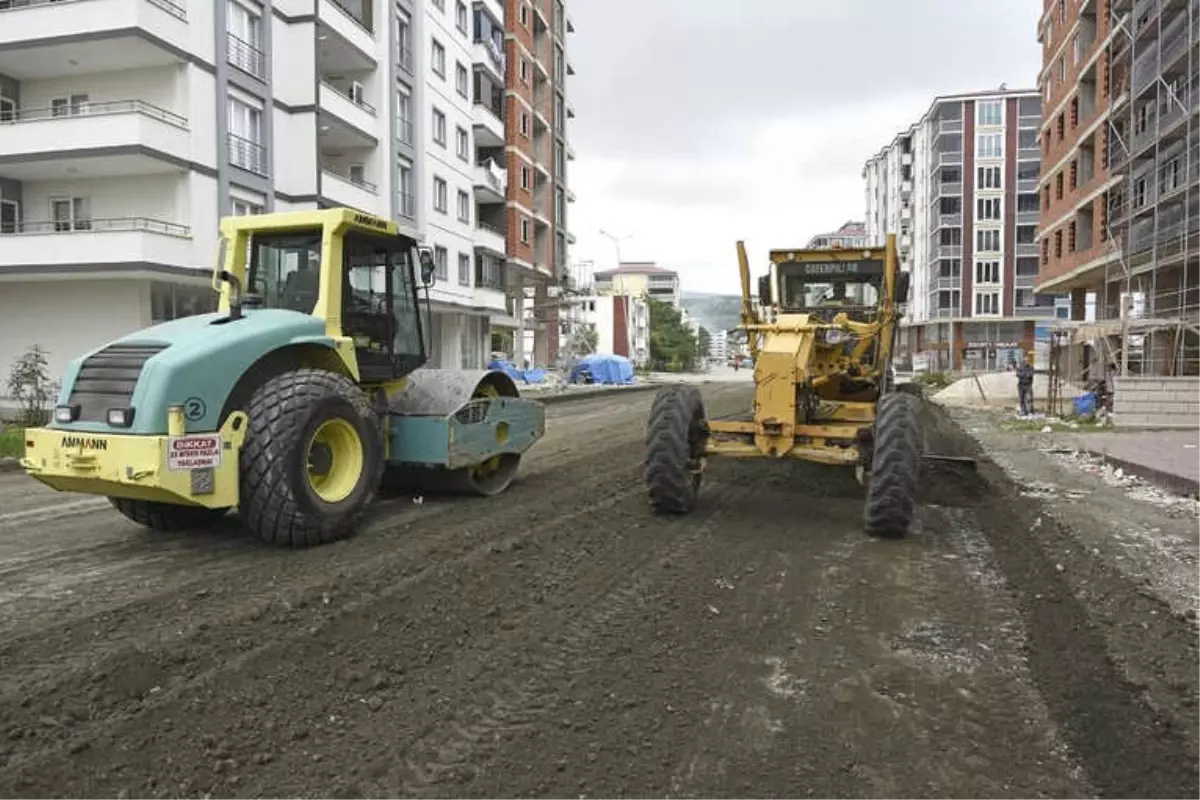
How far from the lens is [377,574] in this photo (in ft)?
19.7

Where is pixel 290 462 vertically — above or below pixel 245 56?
below

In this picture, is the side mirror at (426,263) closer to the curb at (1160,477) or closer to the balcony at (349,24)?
the curb at (1160,477)

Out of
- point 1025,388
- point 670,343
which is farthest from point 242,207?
point 670,343

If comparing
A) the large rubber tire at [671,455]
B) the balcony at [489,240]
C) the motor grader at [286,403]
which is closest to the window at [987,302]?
the balcony at [489,240]

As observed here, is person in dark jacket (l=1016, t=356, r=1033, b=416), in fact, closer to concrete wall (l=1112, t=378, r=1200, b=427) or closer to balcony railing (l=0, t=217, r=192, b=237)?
concrete wall (l=1112, t=378, r=1200, b=427)

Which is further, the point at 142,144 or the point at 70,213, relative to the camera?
the point at 70,213

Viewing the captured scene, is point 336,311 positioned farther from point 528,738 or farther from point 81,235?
point 81,235

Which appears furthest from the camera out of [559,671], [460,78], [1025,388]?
[460,78]

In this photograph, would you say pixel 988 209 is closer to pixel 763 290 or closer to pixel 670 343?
pixel 670 343

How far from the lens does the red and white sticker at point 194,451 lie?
593 cm

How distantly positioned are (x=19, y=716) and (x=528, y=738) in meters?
2.14

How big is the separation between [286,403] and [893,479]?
474 centimetres

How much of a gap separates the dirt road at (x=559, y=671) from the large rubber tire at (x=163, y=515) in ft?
0.65

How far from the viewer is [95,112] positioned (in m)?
23.5
